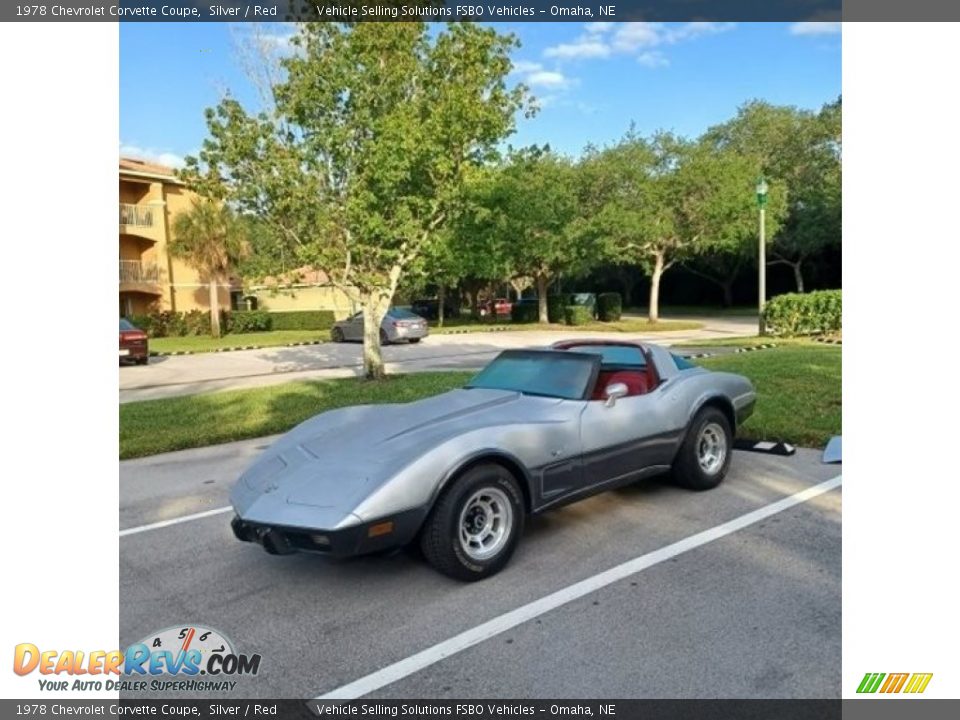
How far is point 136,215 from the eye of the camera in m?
32.4

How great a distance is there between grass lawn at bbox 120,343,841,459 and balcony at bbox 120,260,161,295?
22769 millimetres

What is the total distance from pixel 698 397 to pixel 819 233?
3565cm

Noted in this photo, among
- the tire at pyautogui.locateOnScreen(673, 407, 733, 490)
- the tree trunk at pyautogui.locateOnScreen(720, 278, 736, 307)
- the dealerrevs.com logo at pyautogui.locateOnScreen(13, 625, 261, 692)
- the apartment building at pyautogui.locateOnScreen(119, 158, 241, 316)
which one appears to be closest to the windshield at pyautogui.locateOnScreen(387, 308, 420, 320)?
the apartment building at pyautogui.locateOnScreen(119, 158, 241, 316)

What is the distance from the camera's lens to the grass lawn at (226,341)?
24891 mm

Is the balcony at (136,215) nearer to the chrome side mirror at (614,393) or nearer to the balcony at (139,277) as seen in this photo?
the balcony at (139,277)

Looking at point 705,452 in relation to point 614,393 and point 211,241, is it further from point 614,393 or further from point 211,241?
point 211,241

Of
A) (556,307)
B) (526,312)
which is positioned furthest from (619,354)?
(526,312)

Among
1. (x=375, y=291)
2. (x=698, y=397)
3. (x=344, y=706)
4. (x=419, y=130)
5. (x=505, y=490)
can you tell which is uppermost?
(x=419, y=130)

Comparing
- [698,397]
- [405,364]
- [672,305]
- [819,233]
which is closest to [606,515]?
[698,397]

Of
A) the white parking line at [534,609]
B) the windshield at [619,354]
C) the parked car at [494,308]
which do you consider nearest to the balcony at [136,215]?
the parked car at [494,308]

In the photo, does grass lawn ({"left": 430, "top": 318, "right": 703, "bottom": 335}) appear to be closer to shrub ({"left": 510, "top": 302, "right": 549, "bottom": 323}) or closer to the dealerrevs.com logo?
shrub ({"left": 510, "top": 302, "right": 549, "bottom": 323})

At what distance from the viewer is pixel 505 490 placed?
4.05 m

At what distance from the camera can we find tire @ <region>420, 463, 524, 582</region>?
377 centimetres

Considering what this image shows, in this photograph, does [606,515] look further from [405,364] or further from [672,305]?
[672,305]
